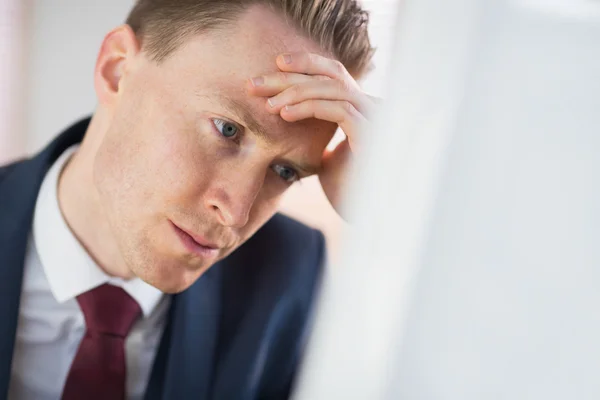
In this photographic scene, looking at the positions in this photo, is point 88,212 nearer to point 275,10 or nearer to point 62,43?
point 62,43

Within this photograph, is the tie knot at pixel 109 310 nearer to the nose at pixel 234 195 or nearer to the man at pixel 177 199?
the man at pixel 177 199

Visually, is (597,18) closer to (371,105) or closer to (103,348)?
(371,105)

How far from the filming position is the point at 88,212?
A: 2.71 feet

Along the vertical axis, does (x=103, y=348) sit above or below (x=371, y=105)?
below

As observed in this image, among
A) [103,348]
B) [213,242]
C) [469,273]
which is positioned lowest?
[103,348]

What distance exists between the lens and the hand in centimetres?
64

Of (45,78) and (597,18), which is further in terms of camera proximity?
(45,78)

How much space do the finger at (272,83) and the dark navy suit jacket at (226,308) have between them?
0.37 meters

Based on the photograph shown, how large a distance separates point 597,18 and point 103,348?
770 millimetres

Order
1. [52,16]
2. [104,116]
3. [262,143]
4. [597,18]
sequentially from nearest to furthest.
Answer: [597,18] → [262,143] → [104,116] → [52,16]

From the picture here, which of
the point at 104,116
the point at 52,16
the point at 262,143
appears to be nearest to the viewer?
the point at 262,143

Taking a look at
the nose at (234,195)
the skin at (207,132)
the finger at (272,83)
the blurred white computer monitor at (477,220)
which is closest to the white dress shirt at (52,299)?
the skin at (207,132)

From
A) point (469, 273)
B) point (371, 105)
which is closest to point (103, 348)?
point (371, 105)

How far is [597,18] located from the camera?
0.23 m
